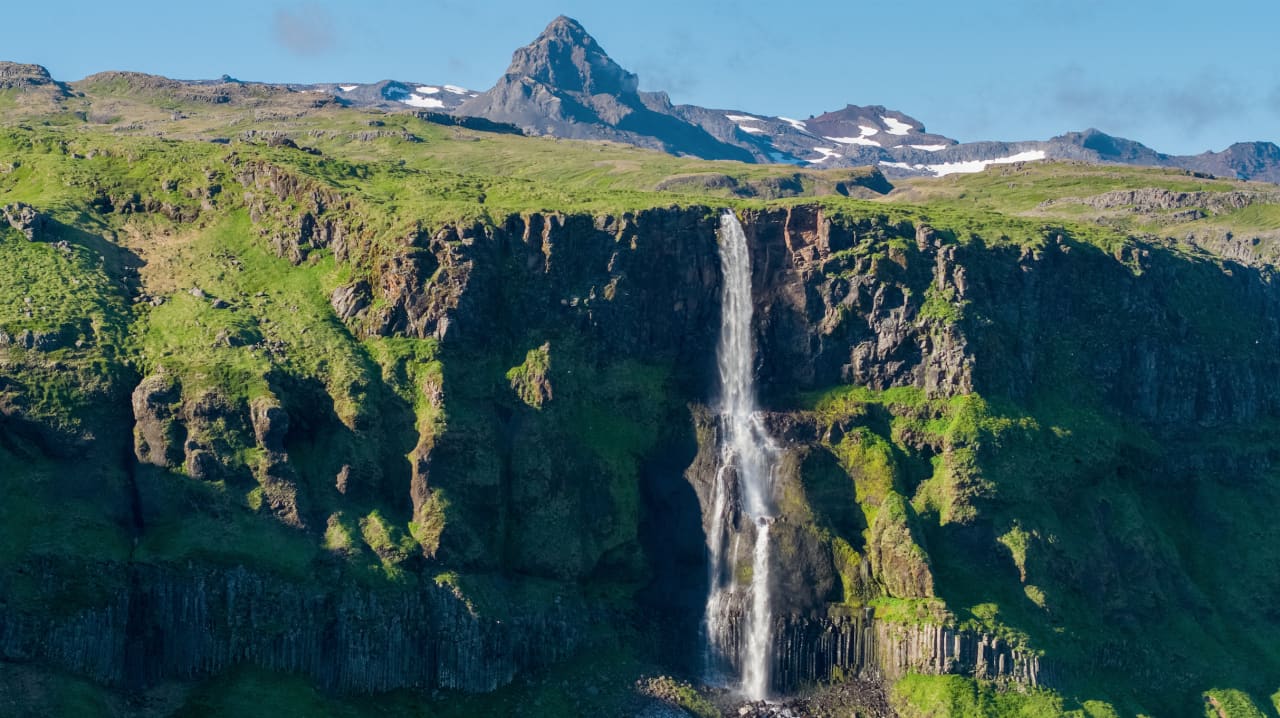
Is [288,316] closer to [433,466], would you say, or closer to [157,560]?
[433,466]

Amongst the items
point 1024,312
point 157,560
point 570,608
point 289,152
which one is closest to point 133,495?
point 157,560

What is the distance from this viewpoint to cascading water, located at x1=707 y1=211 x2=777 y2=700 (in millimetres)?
82062

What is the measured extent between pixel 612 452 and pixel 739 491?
31.8ft

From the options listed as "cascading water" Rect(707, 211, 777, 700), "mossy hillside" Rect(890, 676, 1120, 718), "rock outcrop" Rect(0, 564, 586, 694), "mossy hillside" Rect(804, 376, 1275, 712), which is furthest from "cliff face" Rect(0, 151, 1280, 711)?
"mossy hillside" Rect(890, 676, 1120, 718)

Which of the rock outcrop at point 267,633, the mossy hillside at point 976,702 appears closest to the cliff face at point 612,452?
the rock outcrop at point 267,633

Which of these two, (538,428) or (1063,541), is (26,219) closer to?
(538,428)

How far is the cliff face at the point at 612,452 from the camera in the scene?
233ft

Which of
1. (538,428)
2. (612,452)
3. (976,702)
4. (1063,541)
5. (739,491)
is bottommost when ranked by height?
(976,702)

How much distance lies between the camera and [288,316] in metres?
85.9

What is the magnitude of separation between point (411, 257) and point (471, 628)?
27730mm

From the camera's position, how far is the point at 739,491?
86.8 m

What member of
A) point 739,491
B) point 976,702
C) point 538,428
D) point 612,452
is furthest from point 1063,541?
point 538,428

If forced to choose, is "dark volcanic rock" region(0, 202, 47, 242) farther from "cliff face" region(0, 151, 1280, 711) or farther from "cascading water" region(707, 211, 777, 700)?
"cascading water" region(707, 211, 777, 700)

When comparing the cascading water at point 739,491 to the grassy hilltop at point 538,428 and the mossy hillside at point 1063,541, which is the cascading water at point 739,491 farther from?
the mossy hillside at point 1063,541
